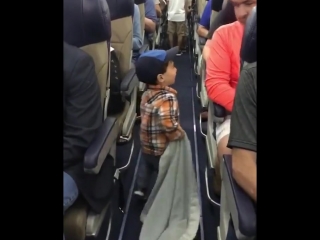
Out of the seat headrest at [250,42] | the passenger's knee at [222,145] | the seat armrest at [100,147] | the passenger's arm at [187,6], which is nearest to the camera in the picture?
the seat headrest at [250,42]

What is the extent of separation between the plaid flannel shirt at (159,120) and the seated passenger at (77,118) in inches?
23.6

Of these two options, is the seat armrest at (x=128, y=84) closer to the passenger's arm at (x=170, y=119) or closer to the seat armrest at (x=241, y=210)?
the passenger's arm at (x=170, y=119)

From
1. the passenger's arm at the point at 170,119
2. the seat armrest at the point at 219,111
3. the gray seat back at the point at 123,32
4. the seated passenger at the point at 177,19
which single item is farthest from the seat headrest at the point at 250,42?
the seated passenger at the point at 177,19

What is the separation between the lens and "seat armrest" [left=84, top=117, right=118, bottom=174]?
1.47 meters

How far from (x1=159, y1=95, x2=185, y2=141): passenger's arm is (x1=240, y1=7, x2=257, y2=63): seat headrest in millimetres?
741

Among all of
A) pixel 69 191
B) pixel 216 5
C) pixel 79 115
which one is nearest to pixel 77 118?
pixel 79 115

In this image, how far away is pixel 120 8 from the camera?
2.53 metres

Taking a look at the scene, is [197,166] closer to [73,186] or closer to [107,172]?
[107,172]

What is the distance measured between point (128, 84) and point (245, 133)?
1221 millimetres

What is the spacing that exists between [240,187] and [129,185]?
1.48 m

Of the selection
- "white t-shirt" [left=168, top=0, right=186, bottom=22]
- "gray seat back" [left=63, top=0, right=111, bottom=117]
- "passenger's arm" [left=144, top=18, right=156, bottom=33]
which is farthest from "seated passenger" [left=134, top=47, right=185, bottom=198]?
"white t-shirt" [left=168, top=0, right=186, bottom=22]

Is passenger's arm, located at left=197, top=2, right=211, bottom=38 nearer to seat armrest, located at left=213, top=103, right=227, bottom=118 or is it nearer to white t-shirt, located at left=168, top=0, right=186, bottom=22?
seat armrest, located at left=213, top=103, right=227, bottom=118

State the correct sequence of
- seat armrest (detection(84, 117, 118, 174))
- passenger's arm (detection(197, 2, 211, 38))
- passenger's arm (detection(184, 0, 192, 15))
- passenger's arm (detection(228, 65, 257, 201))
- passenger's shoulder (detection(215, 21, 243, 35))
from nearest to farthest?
passenger's arm (detection(228, 65, 257, 201))
seat armrest (detection(84, 117, 118, 174))
passenger's shoulder (detection(215, 21, 243, 35))
passenger's arm (detection(197, 2, 211, 38))
passenger's arm (detection(184, 0, 192, 15))

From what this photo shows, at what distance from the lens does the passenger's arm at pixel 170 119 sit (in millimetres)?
2113
